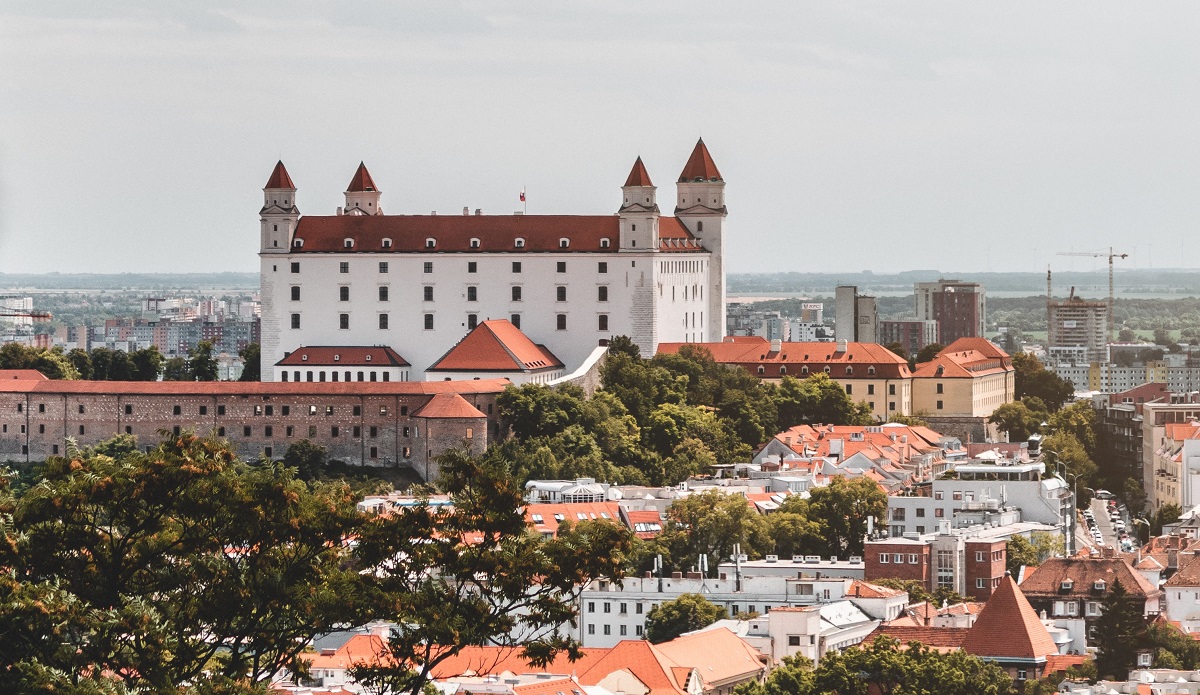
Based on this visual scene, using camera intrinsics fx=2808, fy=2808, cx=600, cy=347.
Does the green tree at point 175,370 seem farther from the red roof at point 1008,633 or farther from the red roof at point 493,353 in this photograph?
the red roof at point 1008,633

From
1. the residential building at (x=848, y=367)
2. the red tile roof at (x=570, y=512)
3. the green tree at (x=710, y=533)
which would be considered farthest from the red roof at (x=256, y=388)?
the residential building at (x=848, y=367)

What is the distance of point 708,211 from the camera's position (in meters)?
92.0

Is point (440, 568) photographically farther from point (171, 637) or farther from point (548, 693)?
point (548, 693)

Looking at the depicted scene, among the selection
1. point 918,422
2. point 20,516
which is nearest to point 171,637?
point 20,516

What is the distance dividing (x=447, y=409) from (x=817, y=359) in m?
27.4

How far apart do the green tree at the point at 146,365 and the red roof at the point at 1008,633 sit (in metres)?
40.8

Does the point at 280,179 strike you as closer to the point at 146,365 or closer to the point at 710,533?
the point at 146,365

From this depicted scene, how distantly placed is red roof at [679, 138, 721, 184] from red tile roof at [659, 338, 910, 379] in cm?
592

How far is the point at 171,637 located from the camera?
23203 millimetres

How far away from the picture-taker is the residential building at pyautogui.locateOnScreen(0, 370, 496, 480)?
74750mm

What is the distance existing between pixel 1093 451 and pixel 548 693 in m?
61.7

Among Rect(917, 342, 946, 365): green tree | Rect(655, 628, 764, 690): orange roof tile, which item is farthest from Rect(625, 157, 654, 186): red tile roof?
Rect(655, 628, 764, 690): orange roof tile

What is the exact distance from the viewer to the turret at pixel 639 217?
85250 millimetres

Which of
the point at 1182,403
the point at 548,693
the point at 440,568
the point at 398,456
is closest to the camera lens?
the point at 440,568
